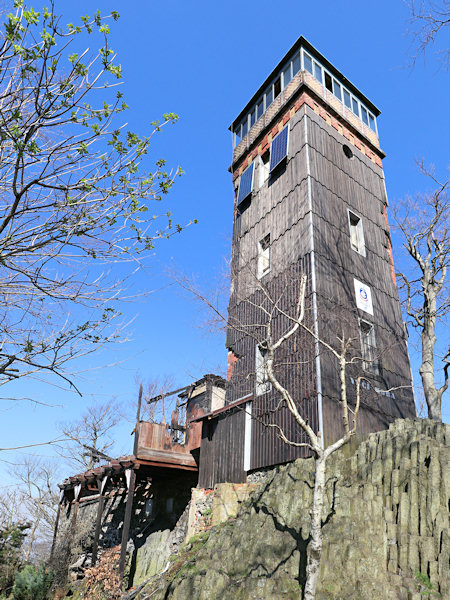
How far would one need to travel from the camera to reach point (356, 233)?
20.1m

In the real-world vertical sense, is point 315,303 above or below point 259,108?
below

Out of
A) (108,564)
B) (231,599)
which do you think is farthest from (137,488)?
(231,599)

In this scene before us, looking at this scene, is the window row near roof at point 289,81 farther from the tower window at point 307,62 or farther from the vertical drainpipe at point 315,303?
the vertical drainpipe at point 315,303

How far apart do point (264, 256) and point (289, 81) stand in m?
9.02

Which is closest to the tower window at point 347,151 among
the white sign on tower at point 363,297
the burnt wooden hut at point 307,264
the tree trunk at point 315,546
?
the burnt wooden hut at point 307,264

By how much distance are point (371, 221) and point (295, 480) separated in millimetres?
13201

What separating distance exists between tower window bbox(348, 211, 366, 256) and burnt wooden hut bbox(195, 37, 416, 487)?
0.05 meters

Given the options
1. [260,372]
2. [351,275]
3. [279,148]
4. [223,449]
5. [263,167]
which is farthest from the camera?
[263,167]

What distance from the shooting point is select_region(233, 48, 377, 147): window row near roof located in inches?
856

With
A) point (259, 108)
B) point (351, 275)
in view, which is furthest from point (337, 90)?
point (351, 275)

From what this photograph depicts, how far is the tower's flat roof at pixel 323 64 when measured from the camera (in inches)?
856

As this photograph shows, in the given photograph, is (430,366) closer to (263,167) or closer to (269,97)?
(263,167)

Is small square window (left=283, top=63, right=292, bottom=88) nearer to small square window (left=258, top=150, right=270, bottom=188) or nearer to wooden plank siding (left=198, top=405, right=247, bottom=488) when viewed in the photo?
small square window (left=258, top=150, right=270, bottom=188)

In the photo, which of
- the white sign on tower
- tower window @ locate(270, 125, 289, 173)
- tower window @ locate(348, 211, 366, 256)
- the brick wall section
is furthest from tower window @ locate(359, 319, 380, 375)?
the brick wall section
